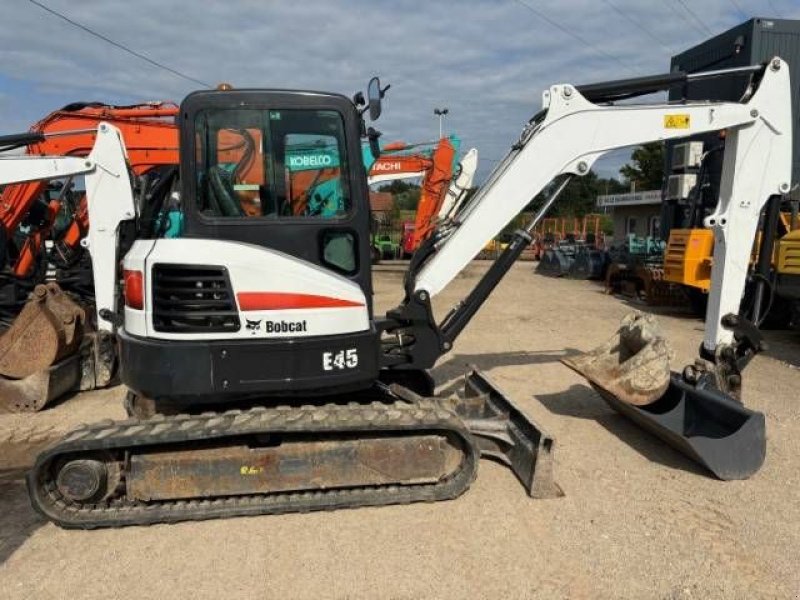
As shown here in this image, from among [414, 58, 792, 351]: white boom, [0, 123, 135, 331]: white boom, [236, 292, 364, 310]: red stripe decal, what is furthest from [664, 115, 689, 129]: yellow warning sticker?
[0, 123, 135, 331]: white boom

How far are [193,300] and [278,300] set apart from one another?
0.50 m

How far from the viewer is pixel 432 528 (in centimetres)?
383

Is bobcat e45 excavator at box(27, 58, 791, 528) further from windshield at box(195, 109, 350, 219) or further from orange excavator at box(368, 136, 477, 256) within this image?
orange excavator at box(368, 136, 477, 256)

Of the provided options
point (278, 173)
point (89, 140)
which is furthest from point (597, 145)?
point (89, 140)

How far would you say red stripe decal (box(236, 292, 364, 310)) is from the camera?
3.88 m

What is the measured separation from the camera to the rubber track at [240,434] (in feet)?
12.3

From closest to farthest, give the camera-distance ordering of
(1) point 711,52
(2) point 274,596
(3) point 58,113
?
(2) point 274,596, (3) point 58,113, (1) point 711,52

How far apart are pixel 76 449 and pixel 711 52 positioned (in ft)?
46.8

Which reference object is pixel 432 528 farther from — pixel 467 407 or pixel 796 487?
pixel 796 487

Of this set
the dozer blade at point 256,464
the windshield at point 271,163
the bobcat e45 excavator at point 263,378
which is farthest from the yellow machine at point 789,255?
the windshield at point 271,163

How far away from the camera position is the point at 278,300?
3.91 meters

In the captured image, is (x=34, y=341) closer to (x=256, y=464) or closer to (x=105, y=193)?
(x=105, y=193)

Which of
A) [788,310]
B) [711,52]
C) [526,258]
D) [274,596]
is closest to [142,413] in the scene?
[274,596]

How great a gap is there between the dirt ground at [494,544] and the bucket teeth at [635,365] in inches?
18.5
